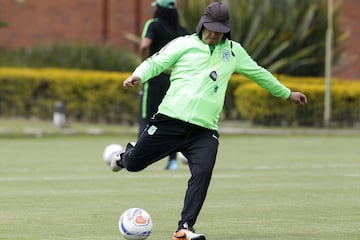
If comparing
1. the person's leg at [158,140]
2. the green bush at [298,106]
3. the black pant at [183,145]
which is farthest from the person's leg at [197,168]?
the green bush at [298,106]

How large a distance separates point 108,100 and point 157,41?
14642 millimetres

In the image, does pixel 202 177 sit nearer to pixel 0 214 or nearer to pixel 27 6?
pixel 0 214

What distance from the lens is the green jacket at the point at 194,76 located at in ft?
30.7

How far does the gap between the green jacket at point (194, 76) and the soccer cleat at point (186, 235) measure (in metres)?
0.89

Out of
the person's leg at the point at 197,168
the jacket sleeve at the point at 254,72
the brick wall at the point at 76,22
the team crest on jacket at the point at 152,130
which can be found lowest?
the brick wall at the point at 76,22

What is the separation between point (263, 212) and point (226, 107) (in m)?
18.5

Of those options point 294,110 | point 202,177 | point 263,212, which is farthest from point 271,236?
point 294,110

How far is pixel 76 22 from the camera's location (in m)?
36.1

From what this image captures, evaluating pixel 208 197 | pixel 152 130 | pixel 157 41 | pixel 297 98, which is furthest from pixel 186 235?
pixel 157 41

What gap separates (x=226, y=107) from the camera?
29.8 m

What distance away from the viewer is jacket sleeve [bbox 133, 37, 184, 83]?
9.22m

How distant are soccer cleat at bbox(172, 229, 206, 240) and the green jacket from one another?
2.92ft

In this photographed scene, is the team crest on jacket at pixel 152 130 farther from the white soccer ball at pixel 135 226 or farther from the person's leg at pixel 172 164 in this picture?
the person's leg at pixel 172 164

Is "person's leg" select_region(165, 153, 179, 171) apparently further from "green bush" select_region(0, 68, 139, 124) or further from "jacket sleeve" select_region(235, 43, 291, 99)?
"green bush" select_region(0, 68, 139, 124)
